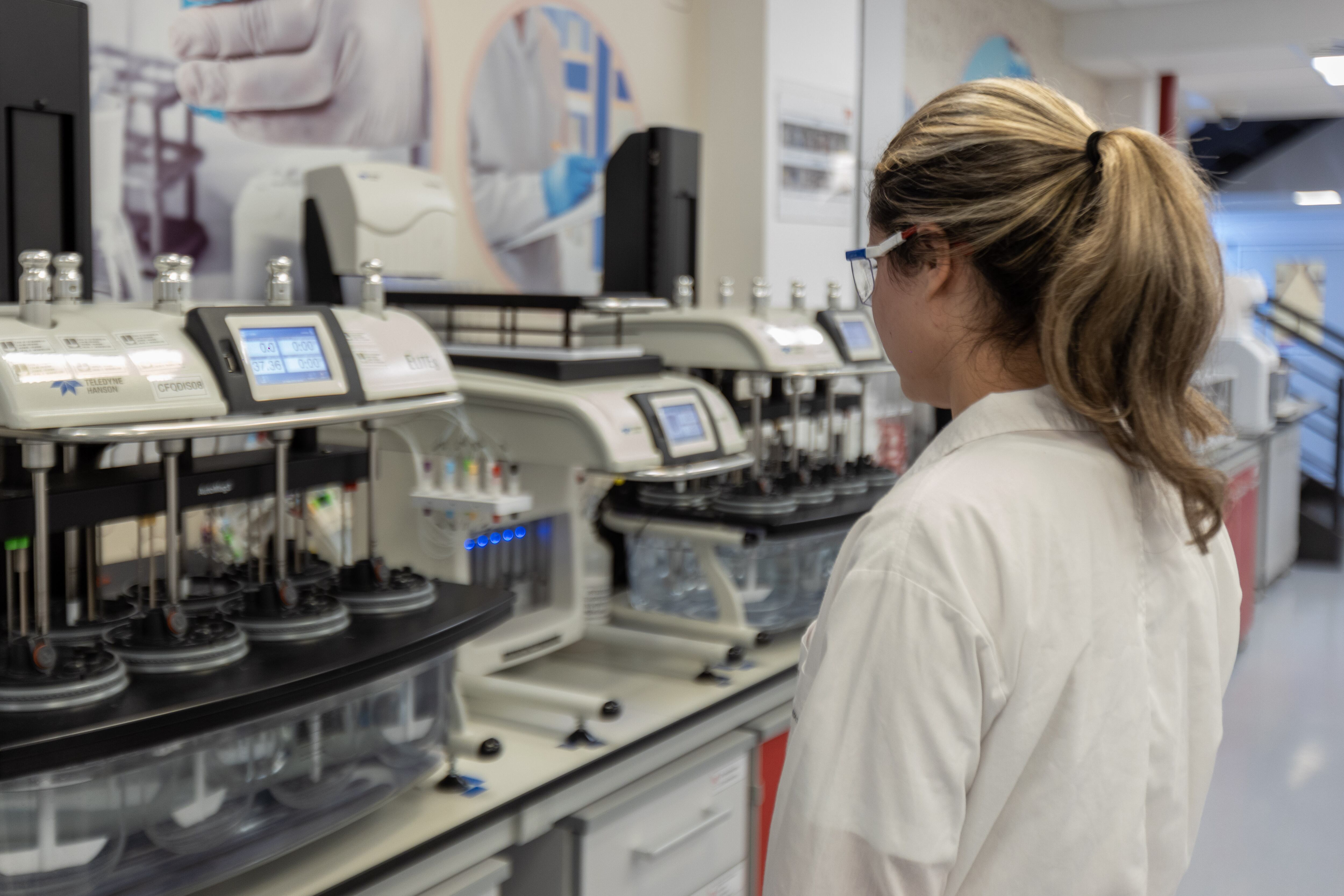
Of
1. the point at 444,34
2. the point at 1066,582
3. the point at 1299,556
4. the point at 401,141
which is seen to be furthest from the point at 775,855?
the point at 1299,556

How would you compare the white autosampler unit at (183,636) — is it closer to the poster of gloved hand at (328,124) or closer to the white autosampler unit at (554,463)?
the white autosampler unit at (554,463)

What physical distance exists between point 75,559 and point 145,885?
1.56 ft

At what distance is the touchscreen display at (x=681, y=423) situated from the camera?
223cm

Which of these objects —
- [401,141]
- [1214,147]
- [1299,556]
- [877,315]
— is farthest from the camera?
[1214,147]

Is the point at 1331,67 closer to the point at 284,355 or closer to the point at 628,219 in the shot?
the point at 628,219

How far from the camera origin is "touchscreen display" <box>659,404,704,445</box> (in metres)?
2.23

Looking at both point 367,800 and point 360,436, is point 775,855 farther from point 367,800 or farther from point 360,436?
point 360,436

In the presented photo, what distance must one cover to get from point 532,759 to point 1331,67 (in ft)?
21.8

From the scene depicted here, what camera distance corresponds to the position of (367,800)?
1588mm

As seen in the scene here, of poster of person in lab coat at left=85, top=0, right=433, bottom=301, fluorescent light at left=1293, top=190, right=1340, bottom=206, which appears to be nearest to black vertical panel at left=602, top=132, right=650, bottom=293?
poster of person in lab coat at left=85, top=0, right=433, bottom=301

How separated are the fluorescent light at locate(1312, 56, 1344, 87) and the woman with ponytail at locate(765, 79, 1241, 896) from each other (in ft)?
21.2

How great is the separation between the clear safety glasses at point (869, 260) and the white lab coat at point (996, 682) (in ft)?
0.52

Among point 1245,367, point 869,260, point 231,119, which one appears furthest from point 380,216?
point 1245,367

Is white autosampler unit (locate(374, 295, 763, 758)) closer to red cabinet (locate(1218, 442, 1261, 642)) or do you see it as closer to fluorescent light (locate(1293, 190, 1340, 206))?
red cabinet (locate(1218, 442, 1261, 642))
